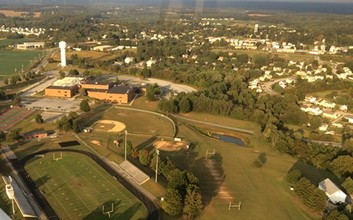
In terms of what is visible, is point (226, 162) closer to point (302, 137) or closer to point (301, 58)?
point (302, 137)

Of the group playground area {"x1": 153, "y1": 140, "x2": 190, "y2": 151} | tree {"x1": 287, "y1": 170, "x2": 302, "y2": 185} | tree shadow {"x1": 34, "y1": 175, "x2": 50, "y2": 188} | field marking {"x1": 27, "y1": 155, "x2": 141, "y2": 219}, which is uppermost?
tree {"x1": 287, "y1": 170, "x2": 302, "y2": 185}

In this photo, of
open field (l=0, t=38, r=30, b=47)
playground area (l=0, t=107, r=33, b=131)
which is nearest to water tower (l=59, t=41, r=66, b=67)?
playground area (l=0, t=107, r=33, b=131)

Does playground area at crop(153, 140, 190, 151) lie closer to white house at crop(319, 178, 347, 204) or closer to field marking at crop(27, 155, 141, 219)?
field marking at crop(27, 155, 141, 219)

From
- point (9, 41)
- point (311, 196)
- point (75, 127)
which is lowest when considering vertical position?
point (9, 41)

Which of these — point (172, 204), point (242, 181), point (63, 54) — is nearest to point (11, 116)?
point (172, 204)

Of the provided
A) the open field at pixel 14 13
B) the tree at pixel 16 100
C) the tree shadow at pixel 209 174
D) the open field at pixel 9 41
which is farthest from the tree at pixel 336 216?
the open field at pixel 14 13

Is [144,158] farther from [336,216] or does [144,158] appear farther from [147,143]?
[336,216]
